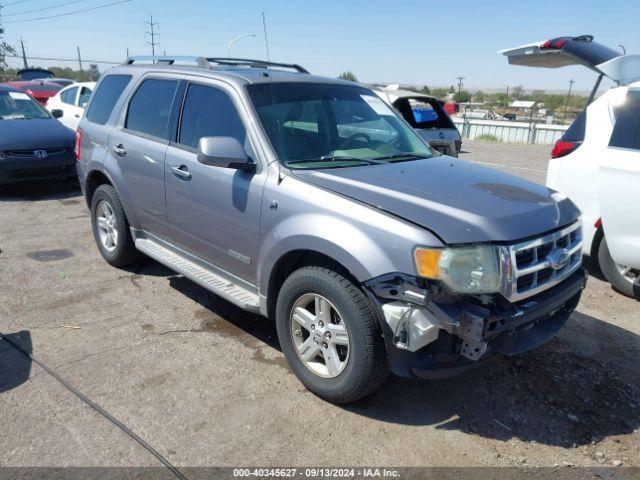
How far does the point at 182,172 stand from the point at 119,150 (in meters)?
1.14

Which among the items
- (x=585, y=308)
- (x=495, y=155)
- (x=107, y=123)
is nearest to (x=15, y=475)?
(x=107, y=123)

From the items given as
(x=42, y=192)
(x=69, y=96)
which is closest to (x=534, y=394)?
(x=42, y=192)

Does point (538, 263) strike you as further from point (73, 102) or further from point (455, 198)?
point (73, 102)

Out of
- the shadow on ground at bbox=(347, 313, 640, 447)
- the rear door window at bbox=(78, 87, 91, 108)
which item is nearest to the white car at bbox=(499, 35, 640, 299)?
the shadow on ground at bbox=(347, 313, 640, 447)

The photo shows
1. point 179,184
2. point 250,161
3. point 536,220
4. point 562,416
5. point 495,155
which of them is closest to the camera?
point 536,220

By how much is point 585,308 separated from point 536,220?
7.45ft

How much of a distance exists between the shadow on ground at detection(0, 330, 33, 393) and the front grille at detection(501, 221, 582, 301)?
303 centimetres

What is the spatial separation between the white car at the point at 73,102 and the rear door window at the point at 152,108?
681 cm

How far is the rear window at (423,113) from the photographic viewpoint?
962cm

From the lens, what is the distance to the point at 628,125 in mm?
4797

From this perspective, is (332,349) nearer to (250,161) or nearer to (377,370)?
(377,370)

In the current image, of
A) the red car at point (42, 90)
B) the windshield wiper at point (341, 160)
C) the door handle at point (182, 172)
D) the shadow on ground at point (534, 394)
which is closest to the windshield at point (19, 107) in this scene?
the door handle at point (182, 172)

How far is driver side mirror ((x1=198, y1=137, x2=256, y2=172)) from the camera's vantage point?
10.9 ft

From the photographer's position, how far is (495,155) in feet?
52.7
